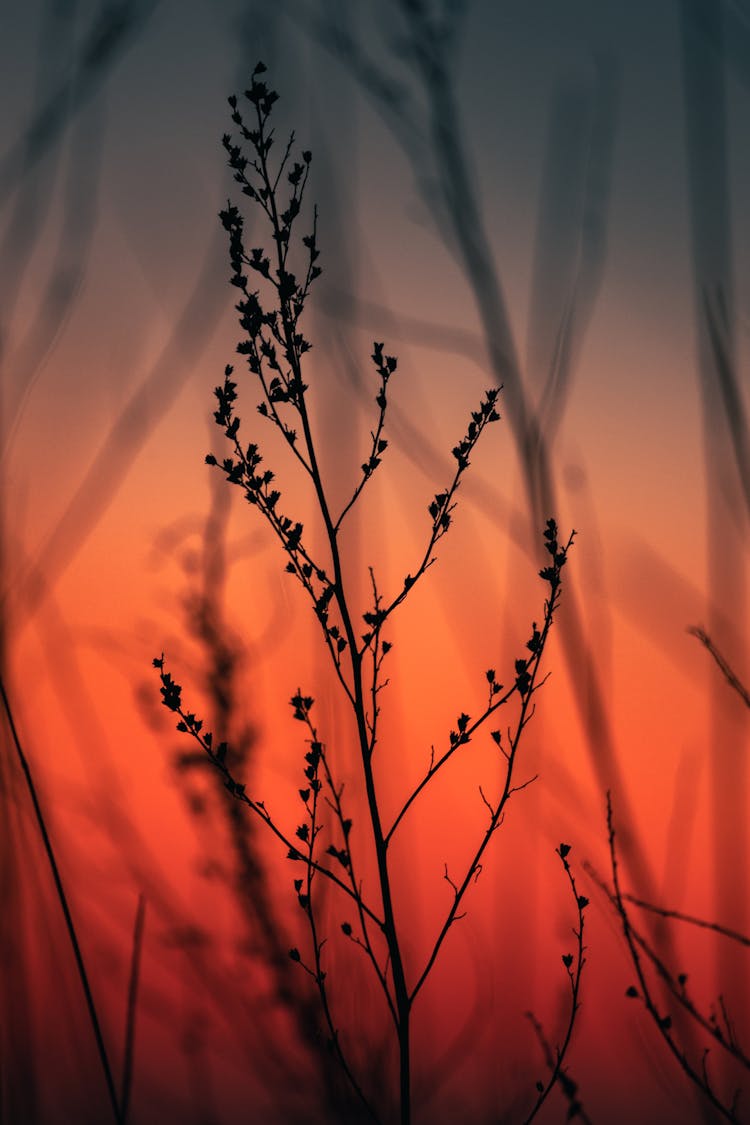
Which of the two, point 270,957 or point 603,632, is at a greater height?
point 603,632

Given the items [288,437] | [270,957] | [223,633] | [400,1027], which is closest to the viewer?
[400,1027]

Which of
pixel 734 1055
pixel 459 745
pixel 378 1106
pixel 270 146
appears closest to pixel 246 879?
pixel 378 1106

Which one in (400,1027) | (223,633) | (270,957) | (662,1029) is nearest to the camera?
(662,1029)

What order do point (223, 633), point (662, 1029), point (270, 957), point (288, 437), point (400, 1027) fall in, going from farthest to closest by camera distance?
1. point (223, 633)
2. point (270, 957)
3. point (288, 437)
4. point (400, 1027)
5. point (662, 1029)

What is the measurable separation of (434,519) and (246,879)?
1442 mm

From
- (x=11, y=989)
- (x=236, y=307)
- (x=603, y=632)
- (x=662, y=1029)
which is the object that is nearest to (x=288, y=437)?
(x=236, y=307)

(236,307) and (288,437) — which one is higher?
(236,307)

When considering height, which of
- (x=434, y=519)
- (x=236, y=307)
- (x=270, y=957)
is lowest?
(x=270, y=957)

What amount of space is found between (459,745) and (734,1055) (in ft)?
2.48

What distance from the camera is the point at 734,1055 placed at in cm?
185

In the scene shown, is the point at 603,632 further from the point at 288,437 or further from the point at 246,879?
the point at 246,879

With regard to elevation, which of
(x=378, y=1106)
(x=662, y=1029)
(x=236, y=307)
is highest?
(x=236, y=307)

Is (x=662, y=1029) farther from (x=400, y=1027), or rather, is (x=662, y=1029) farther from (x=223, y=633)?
(x=223, y=633)

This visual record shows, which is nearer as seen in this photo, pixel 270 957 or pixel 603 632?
pixel 603 632
